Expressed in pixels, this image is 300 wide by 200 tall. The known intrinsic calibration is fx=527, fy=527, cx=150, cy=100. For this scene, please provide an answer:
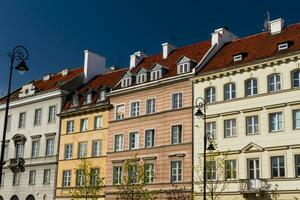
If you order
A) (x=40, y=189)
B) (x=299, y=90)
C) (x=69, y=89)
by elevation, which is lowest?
(x=40, y=189)

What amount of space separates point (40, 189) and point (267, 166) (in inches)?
1045

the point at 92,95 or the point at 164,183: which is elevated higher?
the point at 92,95

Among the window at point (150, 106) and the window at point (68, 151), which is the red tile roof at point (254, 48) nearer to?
the window at point (150, 106)

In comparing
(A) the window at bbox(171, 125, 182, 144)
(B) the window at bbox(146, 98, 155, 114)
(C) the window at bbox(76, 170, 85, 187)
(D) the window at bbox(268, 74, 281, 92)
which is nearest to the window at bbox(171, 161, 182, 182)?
(A) the window at bbox(171, 125, 182, 144)

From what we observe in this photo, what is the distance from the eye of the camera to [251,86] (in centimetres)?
3922

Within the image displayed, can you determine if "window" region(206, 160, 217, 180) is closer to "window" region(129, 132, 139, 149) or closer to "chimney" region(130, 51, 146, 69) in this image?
"window" region(129, 132, 139, 149)

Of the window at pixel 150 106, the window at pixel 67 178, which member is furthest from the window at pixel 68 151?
the window at pixel 150 106

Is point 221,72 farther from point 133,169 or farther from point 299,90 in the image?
point 133,169

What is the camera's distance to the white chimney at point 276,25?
43062 millimetres

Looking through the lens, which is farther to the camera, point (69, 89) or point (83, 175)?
point (69, 89)

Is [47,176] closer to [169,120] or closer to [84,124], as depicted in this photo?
[84,124]

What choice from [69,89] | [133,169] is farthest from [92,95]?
[133,169]

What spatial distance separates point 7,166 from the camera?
58.5 m

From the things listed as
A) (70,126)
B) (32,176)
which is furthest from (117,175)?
(32,176)
